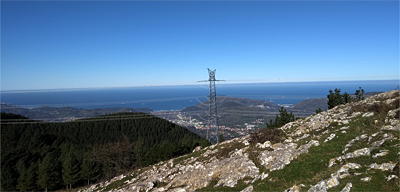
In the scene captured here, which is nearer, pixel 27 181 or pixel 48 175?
pixel 27 181

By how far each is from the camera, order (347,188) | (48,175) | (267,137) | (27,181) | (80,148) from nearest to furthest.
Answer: (347,188), (267,137), (27,181), (48,175), (80,148)

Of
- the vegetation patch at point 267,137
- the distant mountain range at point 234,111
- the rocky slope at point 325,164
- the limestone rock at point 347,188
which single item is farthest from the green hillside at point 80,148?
the limestone rock at point 347,188

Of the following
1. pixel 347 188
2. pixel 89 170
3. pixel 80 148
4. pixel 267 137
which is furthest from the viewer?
pixel 80 148

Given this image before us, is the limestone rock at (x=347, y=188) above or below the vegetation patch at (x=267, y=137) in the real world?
above

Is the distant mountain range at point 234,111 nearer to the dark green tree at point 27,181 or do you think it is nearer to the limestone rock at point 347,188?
the dark green tree at point 27,181

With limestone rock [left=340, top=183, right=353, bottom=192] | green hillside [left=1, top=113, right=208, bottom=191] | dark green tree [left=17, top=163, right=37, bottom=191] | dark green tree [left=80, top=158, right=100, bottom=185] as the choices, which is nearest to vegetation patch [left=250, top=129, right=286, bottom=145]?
limestone rock [left=340, top=183, right=353, bottom=192]

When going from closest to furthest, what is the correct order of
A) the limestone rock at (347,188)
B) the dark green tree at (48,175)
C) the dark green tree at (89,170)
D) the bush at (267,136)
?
the limestone rock at (347,188) → the bush at (267,136) → the dark green tree at (48,175) → the dark green tree at (89,170)

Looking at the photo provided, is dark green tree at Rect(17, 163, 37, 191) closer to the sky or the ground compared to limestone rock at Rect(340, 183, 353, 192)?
closer to the ground

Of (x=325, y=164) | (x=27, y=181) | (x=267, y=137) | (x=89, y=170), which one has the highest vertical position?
(x=325, y=164)

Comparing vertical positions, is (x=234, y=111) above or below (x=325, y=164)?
below

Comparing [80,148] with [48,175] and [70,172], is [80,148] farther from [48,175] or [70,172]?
[70,172]

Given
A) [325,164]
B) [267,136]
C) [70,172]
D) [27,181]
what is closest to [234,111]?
[70,172]

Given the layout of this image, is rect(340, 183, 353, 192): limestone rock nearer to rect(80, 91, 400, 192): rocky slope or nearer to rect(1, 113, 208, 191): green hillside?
rect(80, 91, 400, 192): rocky slope
